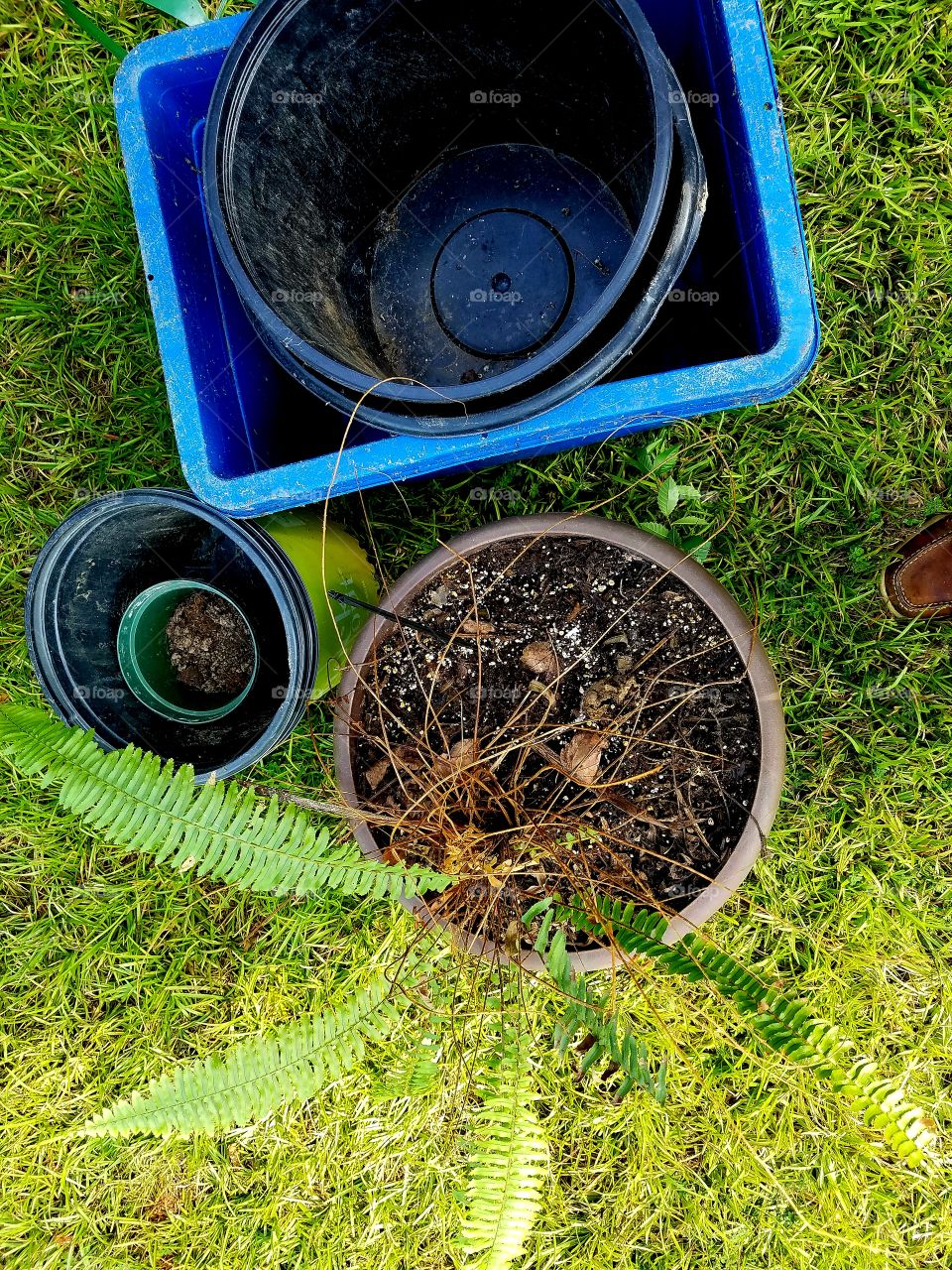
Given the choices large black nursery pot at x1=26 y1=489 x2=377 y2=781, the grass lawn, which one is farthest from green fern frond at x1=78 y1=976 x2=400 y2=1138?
the grass lawn

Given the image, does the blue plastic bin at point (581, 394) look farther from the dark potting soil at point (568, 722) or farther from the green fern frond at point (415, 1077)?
the green fern frond at point (415, 1077)

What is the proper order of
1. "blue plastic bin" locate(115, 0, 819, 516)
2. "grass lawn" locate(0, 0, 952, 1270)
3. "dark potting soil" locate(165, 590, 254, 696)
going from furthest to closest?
1. "grass lawn" locate(0, 0, 952, 1270)
2. "dark potting soil" locate(165, 590, 254, 696)
3. "blue plastic bin" locate(115, 0, 819, 516)

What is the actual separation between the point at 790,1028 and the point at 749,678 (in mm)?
525

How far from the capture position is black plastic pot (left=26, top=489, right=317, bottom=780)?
4.72 feet

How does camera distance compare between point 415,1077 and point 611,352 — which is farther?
point 415,1077

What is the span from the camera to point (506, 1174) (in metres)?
1.20

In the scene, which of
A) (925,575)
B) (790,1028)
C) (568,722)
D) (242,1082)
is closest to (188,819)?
(242,1082)

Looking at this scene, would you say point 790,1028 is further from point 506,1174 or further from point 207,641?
point 207,641

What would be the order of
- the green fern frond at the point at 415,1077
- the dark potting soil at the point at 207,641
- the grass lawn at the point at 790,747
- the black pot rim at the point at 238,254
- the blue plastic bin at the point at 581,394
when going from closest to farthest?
the black pot rim at the point at 238,254 → the blue plastic bin at the point at 581,394 → the green fern frond at the point at 415,1077 → the dark potting soil at the point at 207,641 → the grass lawn at the point at 790,747

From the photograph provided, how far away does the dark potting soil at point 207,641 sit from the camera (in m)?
1.77

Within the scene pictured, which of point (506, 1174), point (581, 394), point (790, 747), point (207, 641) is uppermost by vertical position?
point (581, 394)

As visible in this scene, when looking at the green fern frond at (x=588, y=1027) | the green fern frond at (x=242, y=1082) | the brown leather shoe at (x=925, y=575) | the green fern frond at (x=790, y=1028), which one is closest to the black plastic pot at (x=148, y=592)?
the green fern frond at (x=242, y=1082)

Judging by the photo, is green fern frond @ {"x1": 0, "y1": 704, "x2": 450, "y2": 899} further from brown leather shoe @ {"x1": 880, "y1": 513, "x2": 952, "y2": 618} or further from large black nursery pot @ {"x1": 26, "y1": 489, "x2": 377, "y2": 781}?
brown leather shoe @ {"x1": 880, "y1": 513, "x2": 952, "y2": 618}

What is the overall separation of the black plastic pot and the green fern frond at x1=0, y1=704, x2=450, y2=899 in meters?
0.10
